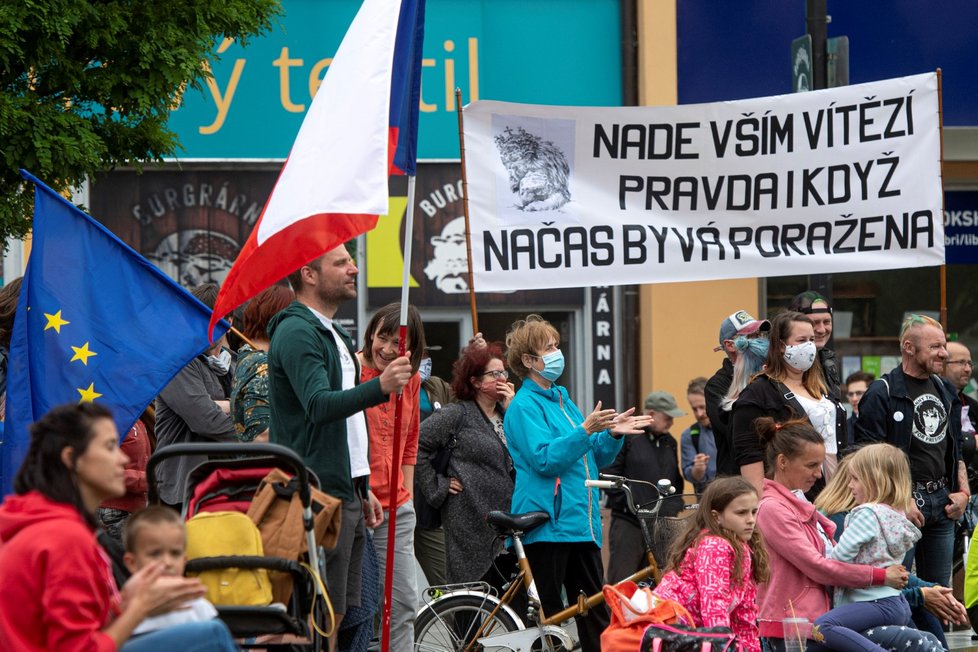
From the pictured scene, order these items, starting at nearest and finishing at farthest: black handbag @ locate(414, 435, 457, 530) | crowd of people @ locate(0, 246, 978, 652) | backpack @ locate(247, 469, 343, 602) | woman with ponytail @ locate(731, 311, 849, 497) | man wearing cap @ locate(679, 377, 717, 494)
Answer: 1. crowd of people @ locate(0, 246, 978, 652)
2. backpack @ locate(247, 469, 343, 602)
3. woman with ponytail @ locate(731, 311, 849, 497)
4. black handbag @ locate(414, 435, 457, 530)
5. man wearing cap @ locate(679, 377, 717, 494)

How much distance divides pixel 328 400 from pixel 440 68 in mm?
8898

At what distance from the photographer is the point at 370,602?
640 centimetres

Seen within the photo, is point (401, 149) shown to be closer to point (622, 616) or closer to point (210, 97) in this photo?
point (622, 616)

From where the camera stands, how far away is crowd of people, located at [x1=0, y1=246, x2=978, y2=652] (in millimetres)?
4199

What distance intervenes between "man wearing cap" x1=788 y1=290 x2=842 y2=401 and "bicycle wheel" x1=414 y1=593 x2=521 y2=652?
2.25m

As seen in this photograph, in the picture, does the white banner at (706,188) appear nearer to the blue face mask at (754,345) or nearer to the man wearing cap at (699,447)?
the blue face mask at (754,345)

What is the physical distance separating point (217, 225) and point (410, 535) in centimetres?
711

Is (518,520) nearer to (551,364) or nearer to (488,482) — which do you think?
(551,364)

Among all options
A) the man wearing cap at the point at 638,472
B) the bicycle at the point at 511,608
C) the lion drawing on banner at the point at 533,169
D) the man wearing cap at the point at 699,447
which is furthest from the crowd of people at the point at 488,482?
the man wearing cap at the point at 699,447

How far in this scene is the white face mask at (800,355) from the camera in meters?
7.72

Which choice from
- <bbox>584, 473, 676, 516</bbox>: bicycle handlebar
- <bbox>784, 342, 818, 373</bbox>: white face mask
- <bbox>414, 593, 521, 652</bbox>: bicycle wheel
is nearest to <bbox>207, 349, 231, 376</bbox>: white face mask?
<bbox>414, 593, 521, 652</bbox>: bicycle wheel

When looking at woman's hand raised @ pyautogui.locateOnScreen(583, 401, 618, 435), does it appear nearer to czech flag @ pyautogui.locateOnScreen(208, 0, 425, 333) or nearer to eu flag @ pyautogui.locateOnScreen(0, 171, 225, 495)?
czech flag @ pyautogui.locateOnScreen(208, 0, 425, 333)

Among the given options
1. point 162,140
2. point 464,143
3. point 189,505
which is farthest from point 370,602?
point 162,140

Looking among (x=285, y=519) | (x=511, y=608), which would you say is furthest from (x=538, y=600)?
(x=285, y=519)
